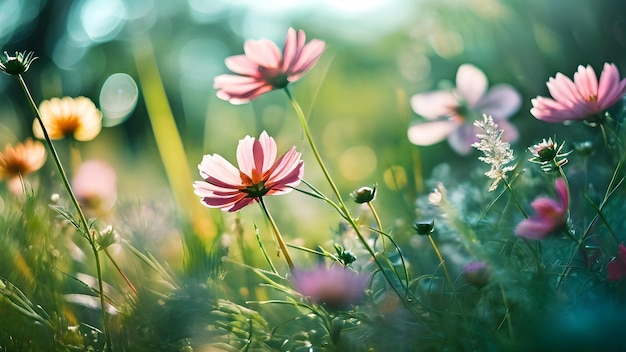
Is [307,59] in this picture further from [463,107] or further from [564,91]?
[463,107]

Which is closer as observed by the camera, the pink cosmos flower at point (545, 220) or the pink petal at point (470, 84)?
the pink cosmos flower at point (545, 220)

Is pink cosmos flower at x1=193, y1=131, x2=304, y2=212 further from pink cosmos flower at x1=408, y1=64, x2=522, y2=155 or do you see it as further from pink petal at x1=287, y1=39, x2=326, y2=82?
pink cosmos flower at x1=408, y1=64, x2=522, y2=155

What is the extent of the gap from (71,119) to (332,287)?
1.90 ft

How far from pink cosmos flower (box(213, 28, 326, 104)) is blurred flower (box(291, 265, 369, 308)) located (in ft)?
0.62

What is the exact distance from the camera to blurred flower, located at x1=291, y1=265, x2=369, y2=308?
428 millimetres

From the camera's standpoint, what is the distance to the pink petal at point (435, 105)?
835 mm

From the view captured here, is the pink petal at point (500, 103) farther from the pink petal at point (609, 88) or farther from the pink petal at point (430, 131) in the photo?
the pink petal at point (609, 88)

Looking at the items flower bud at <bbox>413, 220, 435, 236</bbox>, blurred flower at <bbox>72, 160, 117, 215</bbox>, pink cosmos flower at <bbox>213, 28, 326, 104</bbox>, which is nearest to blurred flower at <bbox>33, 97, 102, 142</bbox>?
blurred flower at <bbox>72, 160, 117, 215</bbox>

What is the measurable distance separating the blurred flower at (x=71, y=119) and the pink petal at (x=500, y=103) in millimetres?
519

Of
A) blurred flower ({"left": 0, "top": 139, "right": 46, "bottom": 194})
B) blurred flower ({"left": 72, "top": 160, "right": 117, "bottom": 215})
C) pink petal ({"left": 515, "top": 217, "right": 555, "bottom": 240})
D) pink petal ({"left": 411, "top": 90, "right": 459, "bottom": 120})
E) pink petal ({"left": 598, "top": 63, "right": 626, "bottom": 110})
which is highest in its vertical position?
blurred flower ({"left": 0, "top": 139, "right": 46, "bottom": 194})

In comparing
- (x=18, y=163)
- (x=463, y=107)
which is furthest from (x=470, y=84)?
(x=18, y=163)

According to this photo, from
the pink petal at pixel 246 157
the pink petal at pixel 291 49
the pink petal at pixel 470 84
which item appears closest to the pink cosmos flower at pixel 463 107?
the pink petal at pixel 470 84

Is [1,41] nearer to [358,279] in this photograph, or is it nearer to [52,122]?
[52,122]

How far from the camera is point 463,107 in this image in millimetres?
862
